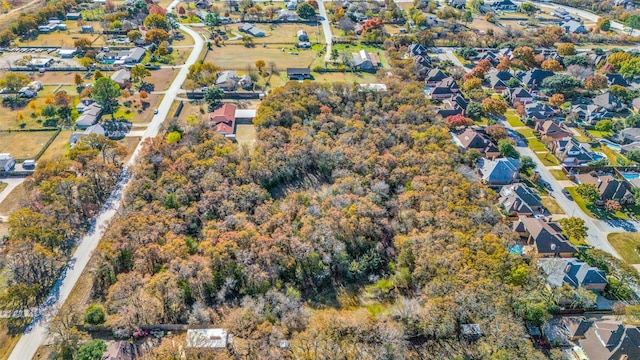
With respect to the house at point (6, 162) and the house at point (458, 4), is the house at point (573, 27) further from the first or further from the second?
the house at point (6, 162)

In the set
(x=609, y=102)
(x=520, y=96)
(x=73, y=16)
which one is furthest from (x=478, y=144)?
(x=73, y=16)

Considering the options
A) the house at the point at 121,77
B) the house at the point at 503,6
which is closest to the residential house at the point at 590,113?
the house at the point at 503,6

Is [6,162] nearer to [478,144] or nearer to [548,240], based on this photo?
[478,144]

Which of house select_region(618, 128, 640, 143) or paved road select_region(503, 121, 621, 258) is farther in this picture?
house select_region(618, 128, 640, 143)

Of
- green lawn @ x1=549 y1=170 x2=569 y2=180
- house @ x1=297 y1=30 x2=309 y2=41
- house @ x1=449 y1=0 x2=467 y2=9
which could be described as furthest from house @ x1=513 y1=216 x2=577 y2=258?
house @ x1=449 y1=0 x2=467 y2=9

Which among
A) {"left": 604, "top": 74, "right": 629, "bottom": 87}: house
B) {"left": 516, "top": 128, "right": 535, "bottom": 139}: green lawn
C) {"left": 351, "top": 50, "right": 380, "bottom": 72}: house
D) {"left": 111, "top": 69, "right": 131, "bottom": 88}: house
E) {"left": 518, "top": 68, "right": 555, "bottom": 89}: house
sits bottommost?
{"left": 111, "top": 69, "right": 131, "bottom": 88}: house

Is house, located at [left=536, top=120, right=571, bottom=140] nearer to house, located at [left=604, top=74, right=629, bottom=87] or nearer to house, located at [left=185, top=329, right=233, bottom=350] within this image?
house, located at [left=604, top=74, right=629, bottom=87]
